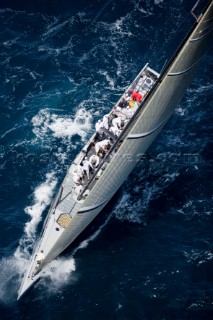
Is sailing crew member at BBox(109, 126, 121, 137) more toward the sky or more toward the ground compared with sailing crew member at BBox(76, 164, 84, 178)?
more toward the sky

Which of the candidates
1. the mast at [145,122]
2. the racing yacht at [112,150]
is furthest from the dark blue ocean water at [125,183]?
the mast at [145,122]

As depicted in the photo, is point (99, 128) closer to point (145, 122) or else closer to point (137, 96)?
point (137, 96)

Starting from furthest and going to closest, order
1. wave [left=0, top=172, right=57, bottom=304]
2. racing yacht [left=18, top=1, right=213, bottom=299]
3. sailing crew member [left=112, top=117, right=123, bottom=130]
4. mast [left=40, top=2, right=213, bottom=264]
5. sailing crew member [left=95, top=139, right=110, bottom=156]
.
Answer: sailing crew member [left=112, top=117, right=123, bottom=130], sailing crew member [left=95, top=139, right=110, bottom=156], wave [left=0, top=172, right=57, bottom=304], racing yacht [left=18, top=1, right=213, bottom=299], mast [left=40, top=2, right=213, bottom=264]

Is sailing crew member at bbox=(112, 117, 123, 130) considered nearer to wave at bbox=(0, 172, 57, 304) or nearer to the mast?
the mast

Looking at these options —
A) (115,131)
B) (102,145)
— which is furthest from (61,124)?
(102,145)

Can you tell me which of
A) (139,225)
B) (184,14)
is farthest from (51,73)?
(139,225)

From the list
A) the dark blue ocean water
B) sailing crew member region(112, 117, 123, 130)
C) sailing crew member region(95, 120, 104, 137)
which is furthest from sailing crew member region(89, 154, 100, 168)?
the dark blue ocean water
